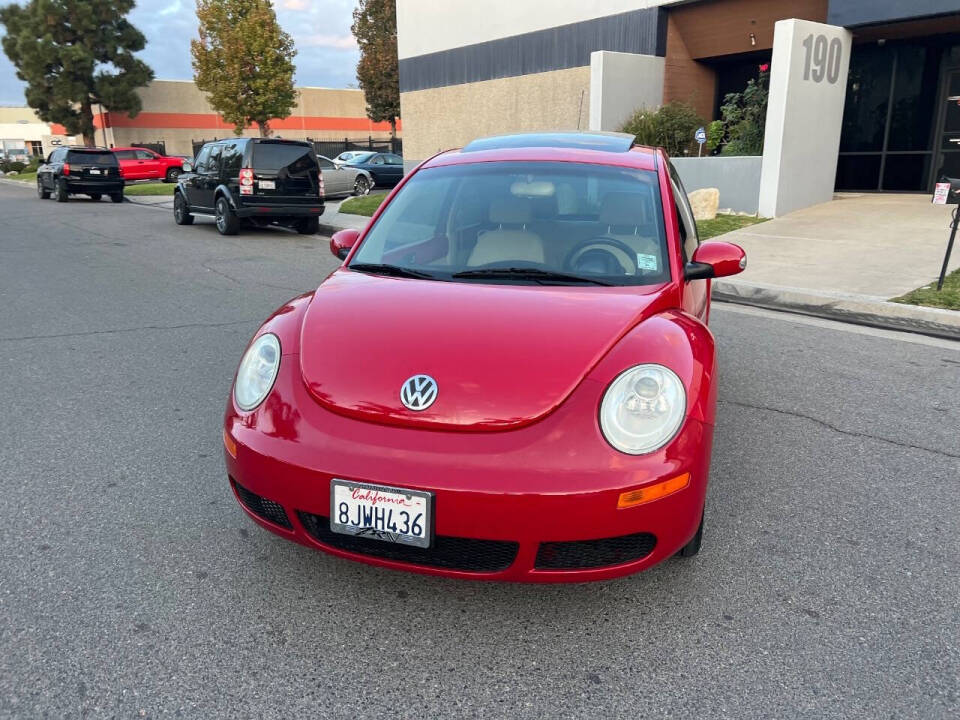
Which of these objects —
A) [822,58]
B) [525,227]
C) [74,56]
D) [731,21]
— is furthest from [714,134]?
[74,56]

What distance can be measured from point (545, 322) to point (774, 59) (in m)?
12.6

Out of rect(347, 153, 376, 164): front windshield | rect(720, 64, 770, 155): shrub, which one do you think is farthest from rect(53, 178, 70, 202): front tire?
rect(720, 64, 770, 155): shrub

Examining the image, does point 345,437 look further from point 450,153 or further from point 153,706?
point 450,153

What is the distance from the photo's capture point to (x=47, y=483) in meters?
3.57

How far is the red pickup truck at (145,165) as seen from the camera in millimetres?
31797

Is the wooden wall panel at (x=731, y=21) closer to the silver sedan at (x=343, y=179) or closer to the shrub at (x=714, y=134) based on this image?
the shrub at (x=714, y=134)

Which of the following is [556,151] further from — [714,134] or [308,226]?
[714,134]

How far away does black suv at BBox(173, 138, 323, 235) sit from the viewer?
13.6 m

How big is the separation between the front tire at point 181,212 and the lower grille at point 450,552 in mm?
14927

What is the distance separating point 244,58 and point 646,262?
31360 millimetres

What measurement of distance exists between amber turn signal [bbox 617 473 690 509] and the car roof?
1971 mm

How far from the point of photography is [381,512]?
2311mm

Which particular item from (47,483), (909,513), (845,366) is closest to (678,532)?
(909,513)

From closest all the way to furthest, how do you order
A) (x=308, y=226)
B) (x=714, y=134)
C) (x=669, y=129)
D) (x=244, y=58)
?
(x=308, y=226)
(x=669, y=129)
(x=714, y=134)
(x=244, y=58)
